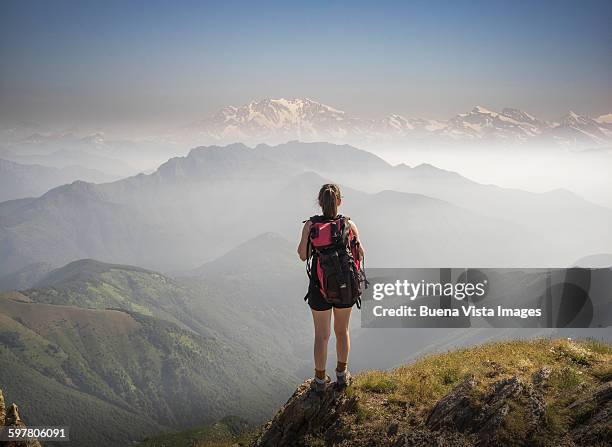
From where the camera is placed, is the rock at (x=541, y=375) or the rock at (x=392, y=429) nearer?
the rock at (x=392, y=429)

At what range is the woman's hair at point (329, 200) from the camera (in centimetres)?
766

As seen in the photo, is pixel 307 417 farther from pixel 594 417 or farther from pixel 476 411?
pixel 594 417

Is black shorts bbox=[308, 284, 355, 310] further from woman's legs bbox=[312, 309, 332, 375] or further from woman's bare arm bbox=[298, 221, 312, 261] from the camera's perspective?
woman's bare arm bbox=[298, 221, 312, 261]

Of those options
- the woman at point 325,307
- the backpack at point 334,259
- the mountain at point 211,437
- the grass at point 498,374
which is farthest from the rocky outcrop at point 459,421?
the backpack at point 334,259

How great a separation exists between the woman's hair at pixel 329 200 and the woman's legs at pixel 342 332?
6.11 feet

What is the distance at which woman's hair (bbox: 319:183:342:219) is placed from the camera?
25.1 feet

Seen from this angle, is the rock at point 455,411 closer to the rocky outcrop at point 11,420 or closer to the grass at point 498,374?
the grass at point 498,374

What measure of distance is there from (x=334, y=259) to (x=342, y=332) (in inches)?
64.3

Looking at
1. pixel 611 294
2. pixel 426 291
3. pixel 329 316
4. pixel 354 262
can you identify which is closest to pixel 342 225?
pixel 354 262

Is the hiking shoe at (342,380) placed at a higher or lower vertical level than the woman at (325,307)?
lower

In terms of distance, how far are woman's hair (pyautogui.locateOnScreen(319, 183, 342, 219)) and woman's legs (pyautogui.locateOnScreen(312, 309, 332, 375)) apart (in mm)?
1936

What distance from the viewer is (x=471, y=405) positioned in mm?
7246

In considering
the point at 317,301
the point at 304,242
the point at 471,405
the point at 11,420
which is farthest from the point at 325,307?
the point at 11,420

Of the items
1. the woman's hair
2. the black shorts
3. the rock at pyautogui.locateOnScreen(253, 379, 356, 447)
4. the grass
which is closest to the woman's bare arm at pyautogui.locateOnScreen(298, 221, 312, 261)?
the woman's hair
